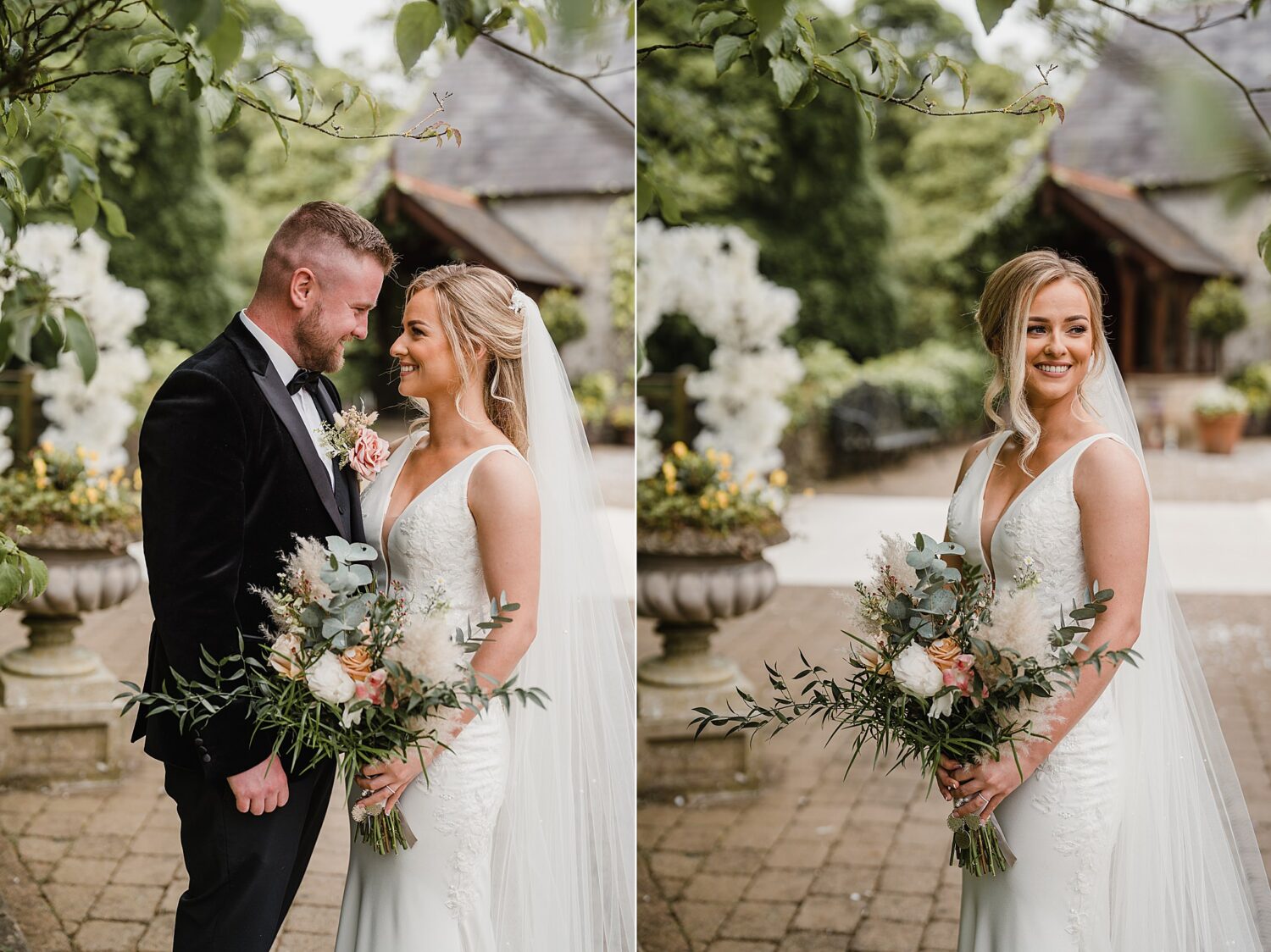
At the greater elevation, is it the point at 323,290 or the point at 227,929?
the point at 323,290

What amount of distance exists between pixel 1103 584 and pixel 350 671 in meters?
1.37

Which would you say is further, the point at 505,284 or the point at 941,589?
the point at 505,284

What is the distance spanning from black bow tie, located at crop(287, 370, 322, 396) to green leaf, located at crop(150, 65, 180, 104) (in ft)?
1.86

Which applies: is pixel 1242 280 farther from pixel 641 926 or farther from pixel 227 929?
pixel 227 929

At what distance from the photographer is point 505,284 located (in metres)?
2.54

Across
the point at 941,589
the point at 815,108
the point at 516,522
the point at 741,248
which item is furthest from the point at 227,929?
the point at 815,108

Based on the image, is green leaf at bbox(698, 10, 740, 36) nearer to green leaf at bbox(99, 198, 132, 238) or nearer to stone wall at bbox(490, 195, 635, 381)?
stone wall at bbox(490, 195, 635, 381)

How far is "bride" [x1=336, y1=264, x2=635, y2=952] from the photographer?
2.37 meters

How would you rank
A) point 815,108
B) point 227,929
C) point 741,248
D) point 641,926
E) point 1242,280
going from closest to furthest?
1. point 227,929
2. point 641,926
3. point 741,248
4. point 1242,280
5. point 815,108

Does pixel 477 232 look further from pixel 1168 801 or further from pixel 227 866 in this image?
pixel 1168 801

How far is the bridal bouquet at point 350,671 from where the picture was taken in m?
2.14

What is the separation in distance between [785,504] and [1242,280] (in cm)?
786

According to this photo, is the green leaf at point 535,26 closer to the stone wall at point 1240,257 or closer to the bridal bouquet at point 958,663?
the bridal bouquet at point 958,663

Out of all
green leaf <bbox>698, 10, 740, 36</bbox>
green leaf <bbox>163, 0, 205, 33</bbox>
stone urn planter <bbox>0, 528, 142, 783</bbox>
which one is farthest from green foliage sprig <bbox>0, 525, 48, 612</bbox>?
stone urn planter <bbox>0, 528, 142, 783</bbox>
